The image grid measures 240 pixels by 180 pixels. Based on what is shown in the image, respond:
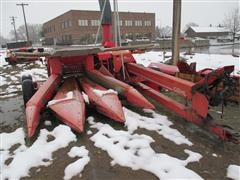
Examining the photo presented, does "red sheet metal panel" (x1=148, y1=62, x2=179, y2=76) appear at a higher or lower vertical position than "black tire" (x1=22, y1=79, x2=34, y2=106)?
higher

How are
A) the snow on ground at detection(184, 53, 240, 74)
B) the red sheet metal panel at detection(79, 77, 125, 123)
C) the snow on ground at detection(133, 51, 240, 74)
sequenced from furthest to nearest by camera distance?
the snow on ground at detection(133, 51, 240, 74) → the snow on ground at detection(184, 53, 240, 74) → the red sheet metal panel at detection(79, 77, 125, 123)

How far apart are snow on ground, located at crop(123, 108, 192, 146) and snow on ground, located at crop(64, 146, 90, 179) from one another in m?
0.98

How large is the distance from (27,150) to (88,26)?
56.0 metres

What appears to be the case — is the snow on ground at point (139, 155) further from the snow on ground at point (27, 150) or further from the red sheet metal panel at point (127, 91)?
the red sheet metal panel at point (127, 91)

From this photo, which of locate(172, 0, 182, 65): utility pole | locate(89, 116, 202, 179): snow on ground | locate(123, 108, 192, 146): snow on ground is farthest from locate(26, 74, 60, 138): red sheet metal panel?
locate(172, 0, 182, 65): utility pole

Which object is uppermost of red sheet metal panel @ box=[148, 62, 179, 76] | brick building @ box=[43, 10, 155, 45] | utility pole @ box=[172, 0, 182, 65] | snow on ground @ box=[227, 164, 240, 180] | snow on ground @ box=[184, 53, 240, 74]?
brick building @ box=[43, 10, 155, 45]

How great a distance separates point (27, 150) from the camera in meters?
3.63

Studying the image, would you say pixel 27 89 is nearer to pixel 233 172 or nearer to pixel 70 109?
→ pixel 70 109

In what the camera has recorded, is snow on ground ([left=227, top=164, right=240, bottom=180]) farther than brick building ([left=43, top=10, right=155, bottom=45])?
No

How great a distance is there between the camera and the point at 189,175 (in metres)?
2.93

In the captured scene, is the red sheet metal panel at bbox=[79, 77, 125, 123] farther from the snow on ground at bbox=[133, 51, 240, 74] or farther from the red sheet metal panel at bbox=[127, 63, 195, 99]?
the snow on ground at bbox=[133, 51, 240, 74]

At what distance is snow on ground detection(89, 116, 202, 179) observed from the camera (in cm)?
300

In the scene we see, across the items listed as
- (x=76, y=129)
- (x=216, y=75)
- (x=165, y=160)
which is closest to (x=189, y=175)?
(x=165, y=160)

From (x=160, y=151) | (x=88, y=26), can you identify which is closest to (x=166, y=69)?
(x=160, y=151)
